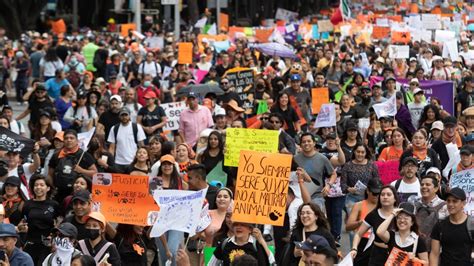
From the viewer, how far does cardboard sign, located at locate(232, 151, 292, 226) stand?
10.1 m

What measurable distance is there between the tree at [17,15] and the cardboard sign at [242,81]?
2540 cm

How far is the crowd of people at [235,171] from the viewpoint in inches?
367

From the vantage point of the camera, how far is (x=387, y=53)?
1065 inches

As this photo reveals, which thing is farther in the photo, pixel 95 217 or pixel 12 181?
pixel 12 181

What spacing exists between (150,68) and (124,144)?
8501 mm

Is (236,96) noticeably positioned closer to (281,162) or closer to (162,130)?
(162,130)

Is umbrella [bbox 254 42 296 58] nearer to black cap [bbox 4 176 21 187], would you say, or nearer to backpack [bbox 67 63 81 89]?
backpack [bbox 67 63 81 89]

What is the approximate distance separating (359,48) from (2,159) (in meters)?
16.9

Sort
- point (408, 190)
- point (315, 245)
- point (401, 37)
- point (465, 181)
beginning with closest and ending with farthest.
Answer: point (315, 245) → point (465, 181) → point (408, 190) → point (401, 37)

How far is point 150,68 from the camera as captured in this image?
906 inches

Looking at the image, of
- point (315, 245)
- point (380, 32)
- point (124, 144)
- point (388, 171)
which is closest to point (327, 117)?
point (124, 144)

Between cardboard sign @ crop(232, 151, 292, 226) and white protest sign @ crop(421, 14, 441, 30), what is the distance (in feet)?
70.2

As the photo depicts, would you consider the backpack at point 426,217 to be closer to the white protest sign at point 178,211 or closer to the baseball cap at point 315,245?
the white protest sign at point 178,211

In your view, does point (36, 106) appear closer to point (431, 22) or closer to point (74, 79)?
point (74, 79)
